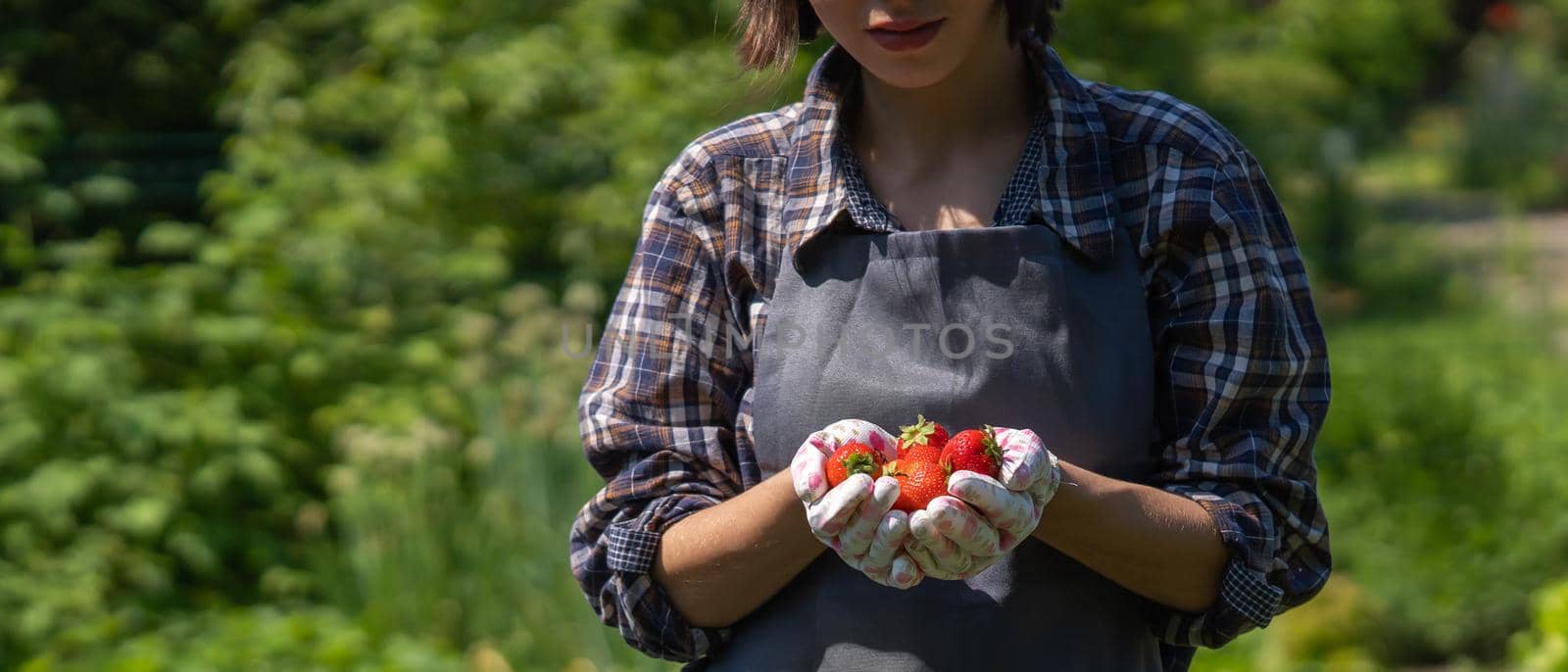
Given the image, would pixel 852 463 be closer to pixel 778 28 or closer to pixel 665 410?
pixel 665 410

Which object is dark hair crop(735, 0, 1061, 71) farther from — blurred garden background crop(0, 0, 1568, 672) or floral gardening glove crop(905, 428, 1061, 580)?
blurred garden background crop(0, 0, 1568, 672)

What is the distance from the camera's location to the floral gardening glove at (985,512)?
124cm

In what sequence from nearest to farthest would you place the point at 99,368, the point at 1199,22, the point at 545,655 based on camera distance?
the point at 545,655 < the point at 99,368 < the point at 1199,22

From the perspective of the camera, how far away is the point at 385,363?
4.59m

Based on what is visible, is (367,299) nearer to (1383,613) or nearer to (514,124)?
(514,124)

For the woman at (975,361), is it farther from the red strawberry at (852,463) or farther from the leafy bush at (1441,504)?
the leafy bush at (1441,504)

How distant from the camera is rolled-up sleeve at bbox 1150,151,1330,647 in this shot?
144 cm

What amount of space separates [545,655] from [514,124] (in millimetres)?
2129

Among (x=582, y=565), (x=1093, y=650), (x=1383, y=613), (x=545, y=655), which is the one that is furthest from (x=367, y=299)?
(x=1093, y=650)

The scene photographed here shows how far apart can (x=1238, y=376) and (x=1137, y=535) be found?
0.17 meters

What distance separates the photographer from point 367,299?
474 cm

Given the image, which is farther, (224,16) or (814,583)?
(224,16)

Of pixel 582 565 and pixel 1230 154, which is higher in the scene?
pixel 1230 154

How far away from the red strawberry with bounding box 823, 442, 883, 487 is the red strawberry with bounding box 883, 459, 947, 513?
1 cm
